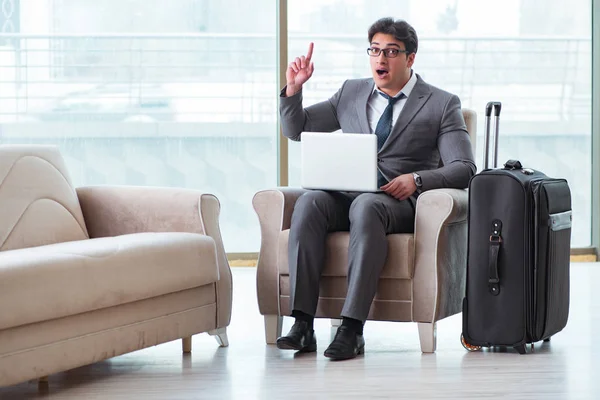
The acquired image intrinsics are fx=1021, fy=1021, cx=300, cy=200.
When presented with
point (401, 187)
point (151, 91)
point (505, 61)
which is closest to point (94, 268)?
point (401, 187)

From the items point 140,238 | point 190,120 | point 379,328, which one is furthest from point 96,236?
point 190,120

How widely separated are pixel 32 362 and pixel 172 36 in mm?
3287

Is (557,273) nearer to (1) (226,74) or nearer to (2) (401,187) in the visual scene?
(2) (401,187)

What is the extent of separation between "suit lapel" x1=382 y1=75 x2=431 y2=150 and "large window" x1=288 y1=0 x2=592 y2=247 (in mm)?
2134

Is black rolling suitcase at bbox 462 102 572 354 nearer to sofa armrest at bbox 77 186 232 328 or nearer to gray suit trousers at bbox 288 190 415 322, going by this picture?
gray suit trousers at bbox 288 190 415 322

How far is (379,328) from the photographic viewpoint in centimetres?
385

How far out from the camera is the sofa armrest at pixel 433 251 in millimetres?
3219

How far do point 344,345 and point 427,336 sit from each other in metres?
0.29

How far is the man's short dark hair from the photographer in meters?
3.53

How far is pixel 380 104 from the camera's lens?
3617 millimetres

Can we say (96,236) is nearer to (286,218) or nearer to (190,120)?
(286,218)

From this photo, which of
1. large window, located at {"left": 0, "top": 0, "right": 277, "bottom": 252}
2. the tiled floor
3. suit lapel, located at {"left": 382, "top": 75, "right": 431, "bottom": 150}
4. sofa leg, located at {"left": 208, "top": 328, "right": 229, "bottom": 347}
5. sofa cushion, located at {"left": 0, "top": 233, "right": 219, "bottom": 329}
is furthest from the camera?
large window, located at {"left": 0, "top": 0, "right": 277, "bottom": 252}

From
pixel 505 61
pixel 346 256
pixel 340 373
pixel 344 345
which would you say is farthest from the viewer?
pixel 505 61

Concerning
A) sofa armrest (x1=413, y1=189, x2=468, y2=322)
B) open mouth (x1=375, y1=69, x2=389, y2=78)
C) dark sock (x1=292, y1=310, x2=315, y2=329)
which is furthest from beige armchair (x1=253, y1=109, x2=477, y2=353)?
open mouth (x1=375, y1=69, x2=389, y2=78)
